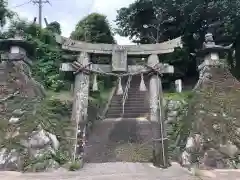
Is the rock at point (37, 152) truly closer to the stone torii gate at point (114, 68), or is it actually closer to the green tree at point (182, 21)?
the stone torii gate at point (114, 68)

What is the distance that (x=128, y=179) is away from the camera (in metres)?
6.60

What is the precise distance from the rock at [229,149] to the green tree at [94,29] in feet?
38.7

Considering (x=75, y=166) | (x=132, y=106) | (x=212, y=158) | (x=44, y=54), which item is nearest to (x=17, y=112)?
(x=75, y=166)

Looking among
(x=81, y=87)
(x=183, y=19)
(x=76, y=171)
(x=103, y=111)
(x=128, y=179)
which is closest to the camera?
(x=128, y=179)

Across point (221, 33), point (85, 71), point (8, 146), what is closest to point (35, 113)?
point (8, 146)

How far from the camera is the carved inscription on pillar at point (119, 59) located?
36.4ft

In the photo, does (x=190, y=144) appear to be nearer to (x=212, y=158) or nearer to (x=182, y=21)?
(x=212, y=158)

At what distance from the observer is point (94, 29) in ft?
61.6

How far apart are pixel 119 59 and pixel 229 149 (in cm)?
517

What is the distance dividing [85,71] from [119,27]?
9.38 metres

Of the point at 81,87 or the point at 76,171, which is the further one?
the point at 81,87

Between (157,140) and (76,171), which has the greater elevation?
(157,140)

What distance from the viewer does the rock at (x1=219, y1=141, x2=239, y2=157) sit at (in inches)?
324

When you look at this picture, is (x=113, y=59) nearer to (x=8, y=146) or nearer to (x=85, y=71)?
(x=85, y=71)
